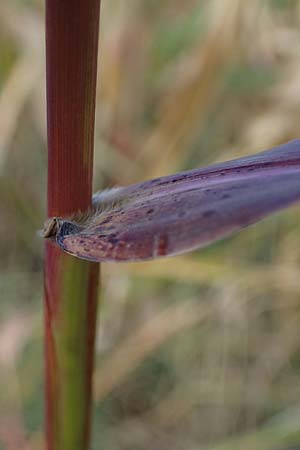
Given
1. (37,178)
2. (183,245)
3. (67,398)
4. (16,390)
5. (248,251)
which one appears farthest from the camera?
(37,178)

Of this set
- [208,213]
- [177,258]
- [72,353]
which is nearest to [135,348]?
[177,258]

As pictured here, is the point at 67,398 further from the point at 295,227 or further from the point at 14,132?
the point at 14,132

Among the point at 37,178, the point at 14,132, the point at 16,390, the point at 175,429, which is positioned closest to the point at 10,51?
the point at 14,132

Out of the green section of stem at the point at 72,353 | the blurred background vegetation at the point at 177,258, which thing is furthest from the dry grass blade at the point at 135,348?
the green section of stem at the point at 72,353

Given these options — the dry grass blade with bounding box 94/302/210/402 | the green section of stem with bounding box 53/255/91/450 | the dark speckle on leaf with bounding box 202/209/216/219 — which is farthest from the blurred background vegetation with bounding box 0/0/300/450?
the dark speckle on leaf with bounding box 202/209/216/219

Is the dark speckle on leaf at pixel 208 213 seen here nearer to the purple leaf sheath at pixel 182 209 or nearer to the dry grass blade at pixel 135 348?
the purple leaf sheath at pixel 182 209

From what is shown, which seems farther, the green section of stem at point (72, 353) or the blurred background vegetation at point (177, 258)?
the blurred background vegetation at point (177, 258)
